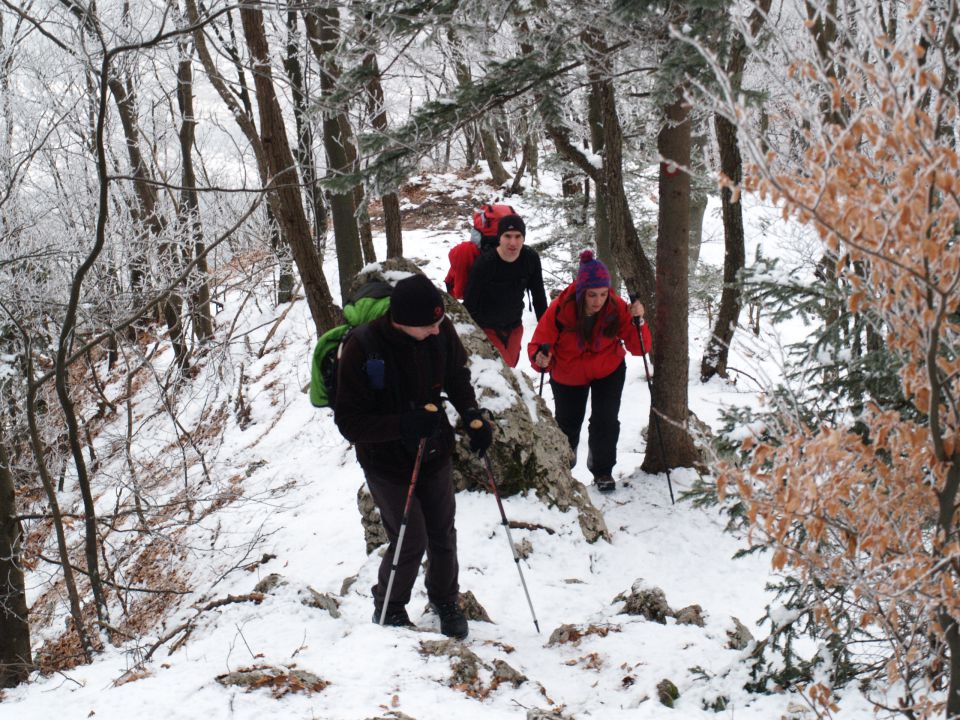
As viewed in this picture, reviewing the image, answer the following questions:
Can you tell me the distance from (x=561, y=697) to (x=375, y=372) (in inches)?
80.6

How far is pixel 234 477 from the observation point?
1070 cm

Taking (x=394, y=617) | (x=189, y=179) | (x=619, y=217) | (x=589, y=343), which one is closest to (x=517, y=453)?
(x=589, y=343)

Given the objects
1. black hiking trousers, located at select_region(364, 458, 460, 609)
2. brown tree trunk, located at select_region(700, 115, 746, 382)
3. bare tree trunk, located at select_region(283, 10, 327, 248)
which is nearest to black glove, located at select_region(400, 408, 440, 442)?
black hiking trousers, located at select_region(364, 458, 460, 609)

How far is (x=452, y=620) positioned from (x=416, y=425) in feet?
4.53

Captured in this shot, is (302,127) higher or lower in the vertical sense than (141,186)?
higher

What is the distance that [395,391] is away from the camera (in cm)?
404

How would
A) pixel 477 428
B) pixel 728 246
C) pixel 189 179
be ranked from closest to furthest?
pixel 477 428 < pixel 728 246 < pixel 189 179

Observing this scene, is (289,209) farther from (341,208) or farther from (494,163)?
(494,163)

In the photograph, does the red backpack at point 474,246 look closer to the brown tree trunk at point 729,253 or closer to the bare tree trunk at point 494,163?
the brown tree trunk at point 729,253

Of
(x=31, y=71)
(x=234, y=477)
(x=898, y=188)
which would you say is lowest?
(x=234, y=477)

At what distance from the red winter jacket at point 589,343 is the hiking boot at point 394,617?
2610 millimetres

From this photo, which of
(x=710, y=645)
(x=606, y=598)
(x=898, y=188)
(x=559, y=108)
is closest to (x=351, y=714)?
(x=710, y=645)

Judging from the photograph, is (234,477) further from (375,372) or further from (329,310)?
(375,372)

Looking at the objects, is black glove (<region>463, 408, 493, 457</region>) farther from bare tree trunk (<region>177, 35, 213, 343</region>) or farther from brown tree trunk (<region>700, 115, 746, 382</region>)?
bare tree trunk (<region>177, 35, 213, 343</region>)
